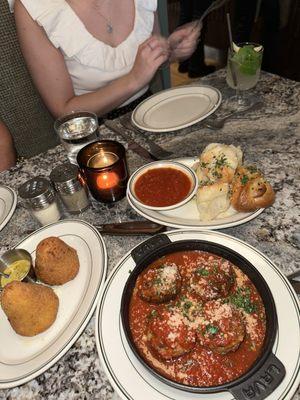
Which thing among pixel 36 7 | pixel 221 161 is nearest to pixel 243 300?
pixel 221 161

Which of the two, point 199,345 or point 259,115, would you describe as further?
point 259,115

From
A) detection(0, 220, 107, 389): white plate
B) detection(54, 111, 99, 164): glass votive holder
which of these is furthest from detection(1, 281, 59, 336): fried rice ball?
detection(54, 111, 99, 164): glass votive holder

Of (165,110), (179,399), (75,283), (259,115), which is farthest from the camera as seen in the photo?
(165,110)

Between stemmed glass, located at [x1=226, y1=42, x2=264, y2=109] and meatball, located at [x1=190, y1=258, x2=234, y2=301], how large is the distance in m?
1.30

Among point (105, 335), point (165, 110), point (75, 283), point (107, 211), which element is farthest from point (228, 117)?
point (105, 335)

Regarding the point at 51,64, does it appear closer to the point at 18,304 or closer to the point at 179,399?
the point at 18,304

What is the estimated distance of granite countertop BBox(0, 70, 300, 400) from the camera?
1032 millimetres

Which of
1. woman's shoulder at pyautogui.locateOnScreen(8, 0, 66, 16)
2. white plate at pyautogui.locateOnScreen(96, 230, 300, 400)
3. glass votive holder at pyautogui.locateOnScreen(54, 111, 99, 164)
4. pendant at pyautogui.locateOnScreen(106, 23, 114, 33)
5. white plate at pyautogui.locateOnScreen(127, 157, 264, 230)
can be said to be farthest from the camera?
pendant at pyautogui.locateOnScreen(106, 23, 114, 33)

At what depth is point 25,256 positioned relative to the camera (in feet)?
4.28

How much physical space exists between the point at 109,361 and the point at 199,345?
10.7 inches

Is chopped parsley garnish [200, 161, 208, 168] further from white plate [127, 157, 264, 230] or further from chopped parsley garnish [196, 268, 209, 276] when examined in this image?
chopped parsley garnish [196, 268, 209, 276]

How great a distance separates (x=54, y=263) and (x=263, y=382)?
766 millimetres

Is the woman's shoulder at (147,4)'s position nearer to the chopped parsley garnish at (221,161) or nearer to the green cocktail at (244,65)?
the green cocktail at (244,65)

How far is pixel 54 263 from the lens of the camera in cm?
121
